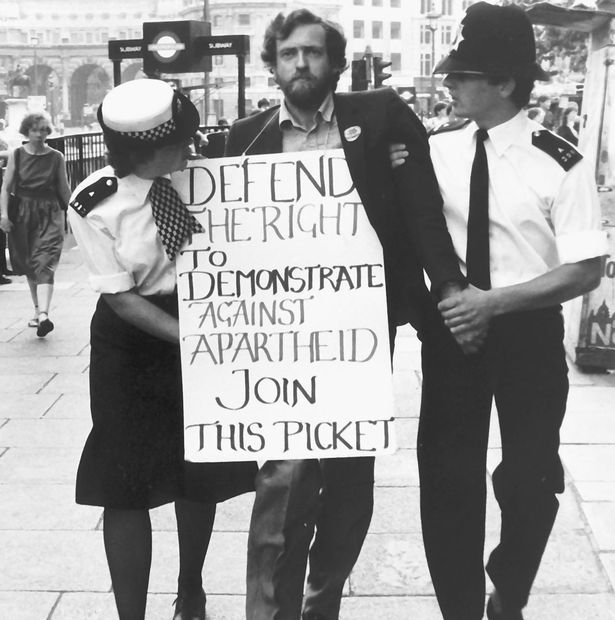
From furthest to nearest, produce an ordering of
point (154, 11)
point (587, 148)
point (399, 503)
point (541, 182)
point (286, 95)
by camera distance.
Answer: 1. point (154, 11)
2. point (587, 148)
3. point (399, 503)
4. point (286, 95)
5. point (541, 182)

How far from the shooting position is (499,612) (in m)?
3.29

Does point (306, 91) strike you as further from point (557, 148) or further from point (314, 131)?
point (557, 148)

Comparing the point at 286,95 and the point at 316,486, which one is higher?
the point at 286,95

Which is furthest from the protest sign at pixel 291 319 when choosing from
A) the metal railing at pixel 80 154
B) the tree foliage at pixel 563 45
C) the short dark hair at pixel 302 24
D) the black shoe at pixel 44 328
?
the tree foliage at pixel 563 45

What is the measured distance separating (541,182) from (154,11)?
5056 inches

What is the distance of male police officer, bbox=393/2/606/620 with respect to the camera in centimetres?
286

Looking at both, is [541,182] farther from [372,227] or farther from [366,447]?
[366,447]

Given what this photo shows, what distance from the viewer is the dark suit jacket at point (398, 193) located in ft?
9.53

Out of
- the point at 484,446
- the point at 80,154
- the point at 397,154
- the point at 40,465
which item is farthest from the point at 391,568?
the point at 80,154

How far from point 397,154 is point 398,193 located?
0.11 m

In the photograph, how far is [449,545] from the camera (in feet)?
10.2

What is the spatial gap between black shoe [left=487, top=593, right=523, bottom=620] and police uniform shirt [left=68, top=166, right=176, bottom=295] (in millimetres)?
1481

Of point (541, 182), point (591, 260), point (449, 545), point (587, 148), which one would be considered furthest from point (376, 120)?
point (587, 148)

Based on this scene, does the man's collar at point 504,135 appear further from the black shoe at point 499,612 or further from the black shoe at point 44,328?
the black shoe at point 44,328
